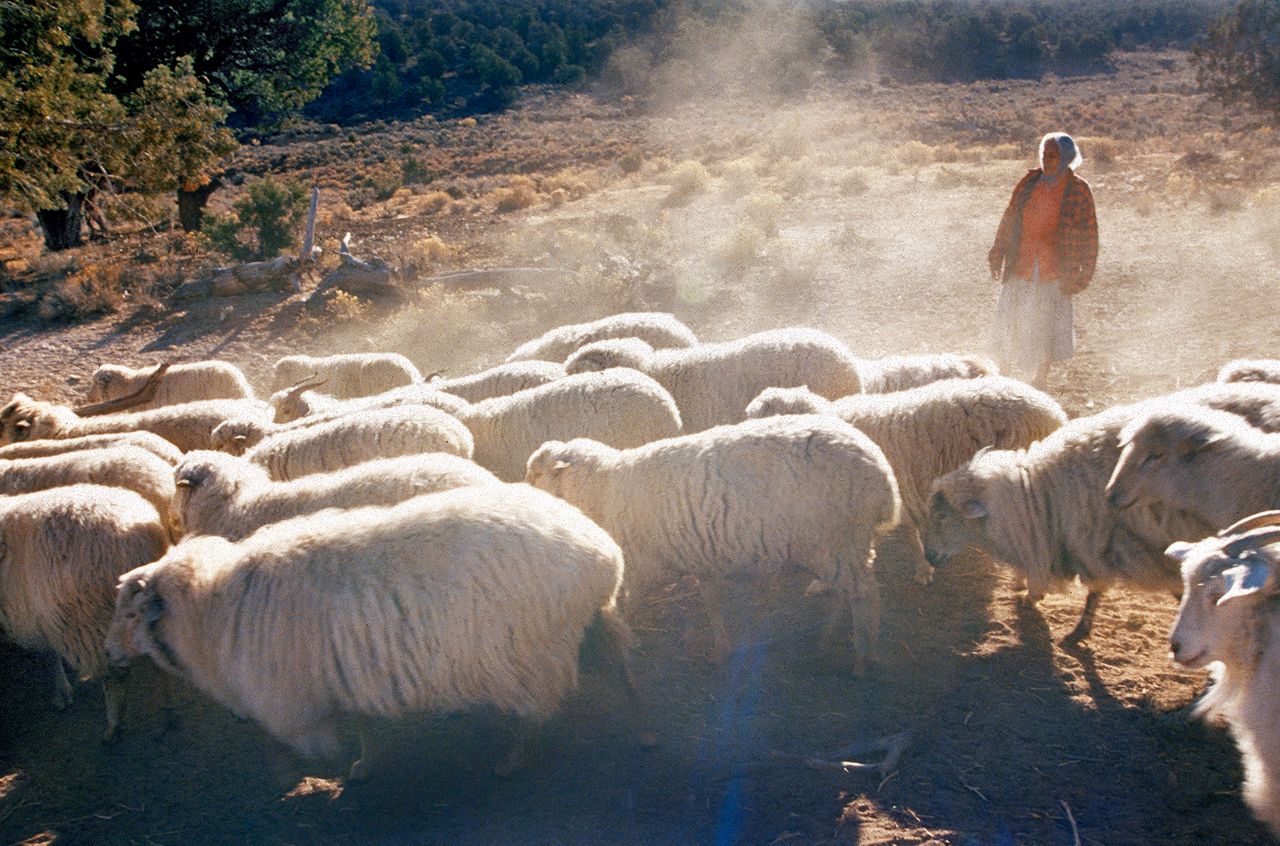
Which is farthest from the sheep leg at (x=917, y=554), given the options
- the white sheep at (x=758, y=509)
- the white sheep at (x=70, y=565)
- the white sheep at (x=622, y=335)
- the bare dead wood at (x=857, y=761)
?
the white sheep at (x=70, y=565)

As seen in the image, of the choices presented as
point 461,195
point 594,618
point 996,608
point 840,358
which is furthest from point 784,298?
point 461,195

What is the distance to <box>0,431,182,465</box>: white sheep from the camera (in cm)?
688

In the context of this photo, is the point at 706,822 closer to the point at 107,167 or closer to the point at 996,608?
the point at 996,608

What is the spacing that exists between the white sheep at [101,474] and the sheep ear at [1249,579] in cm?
594

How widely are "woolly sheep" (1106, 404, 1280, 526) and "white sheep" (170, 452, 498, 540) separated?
343 centimetres

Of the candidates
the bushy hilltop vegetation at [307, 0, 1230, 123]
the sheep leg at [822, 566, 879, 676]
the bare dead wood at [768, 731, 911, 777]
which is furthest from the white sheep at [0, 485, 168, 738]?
the bushy hilltop vegetation at [307, 0, 1230, 123]

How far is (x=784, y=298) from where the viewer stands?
13.4m

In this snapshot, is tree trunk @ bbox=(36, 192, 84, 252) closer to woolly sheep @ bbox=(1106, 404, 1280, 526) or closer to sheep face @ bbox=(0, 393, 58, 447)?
sheep face @ bbox=(0, 393, 58, 447)

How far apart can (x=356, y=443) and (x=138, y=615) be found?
83.8 inches

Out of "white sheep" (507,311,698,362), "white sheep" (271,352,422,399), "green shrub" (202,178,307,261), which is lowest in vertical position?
"white sheep" (271,352,422,399)

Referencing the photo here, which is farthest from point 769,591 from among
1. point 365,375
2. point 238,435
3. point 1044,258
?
point 365,375

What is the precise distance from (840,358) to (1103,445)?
7.91ft

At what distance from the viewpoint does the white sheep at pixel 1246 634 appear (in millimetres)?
3539

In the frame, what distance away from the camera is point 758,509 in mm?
5125
